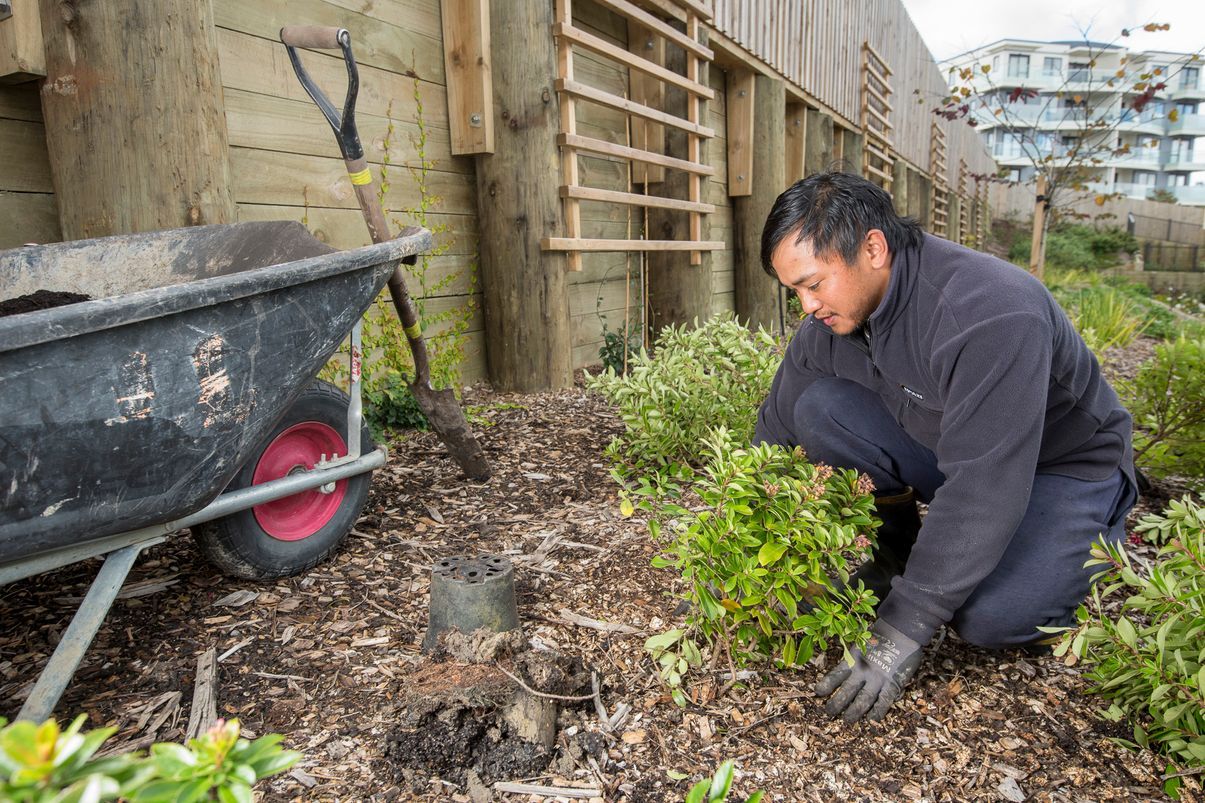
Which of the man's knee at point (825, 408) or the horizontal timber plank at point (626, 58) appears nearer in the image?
the man's knee at point (825, 408)

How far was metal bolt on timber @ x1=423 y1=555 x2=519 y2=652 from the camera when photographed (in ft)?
5.49

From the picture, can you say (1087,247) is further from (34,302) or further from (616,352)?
(34,302)

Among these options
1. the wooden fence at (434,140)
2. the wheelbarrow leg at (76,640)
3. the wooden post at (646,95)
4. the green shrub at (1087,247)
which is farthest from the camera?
the green shrub at (1087,247)

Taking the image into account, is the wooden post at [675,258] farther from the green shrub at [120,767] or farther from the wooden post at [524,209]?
the green shrub at [120,767]

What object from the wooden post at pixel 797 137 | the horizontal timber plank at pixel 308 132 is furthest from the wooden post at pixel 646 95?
the wooden post at pixel 797 137

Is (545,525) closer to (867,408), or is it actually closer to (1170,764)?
(867,408)

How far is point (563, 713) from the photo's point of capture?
1538 millimetres

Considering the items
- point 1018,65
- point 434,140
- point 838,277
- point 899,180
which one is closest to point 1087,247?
point 899,180

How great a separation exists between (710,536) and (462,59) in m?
2.99

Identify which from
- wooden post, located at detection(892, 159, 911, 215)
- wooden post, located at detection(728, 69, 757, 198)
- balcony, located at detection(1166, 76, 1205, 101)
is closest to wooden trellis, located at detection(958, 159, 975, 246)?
wooden post, located at detection(892, 159, 911, 215)

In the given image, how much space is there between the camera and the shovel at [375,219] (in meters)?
1.97

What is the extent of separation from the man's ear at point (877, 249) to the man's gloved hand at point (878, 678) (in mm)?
774

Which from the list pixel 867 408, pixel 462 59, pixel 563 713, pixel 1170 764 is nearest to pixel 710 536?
pixel 563 713

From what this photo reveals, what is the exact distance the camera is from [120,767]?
490 millimetres
